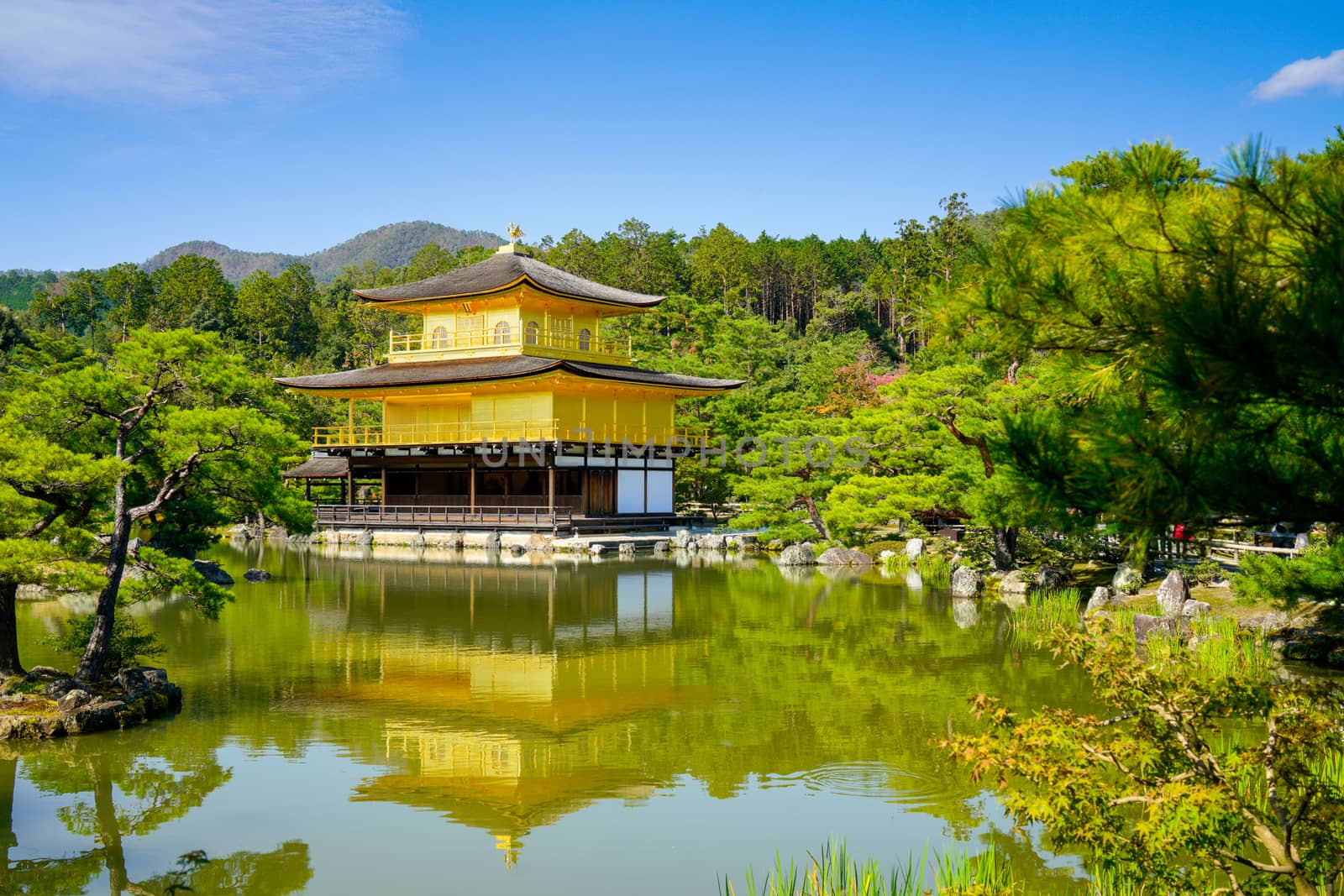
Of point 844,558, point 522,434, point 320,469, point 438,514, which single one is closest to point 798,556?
point 844,558

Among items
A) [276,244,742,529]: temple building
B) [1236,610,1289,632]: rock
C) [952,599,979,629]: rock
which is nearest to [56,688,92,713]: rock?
[952,599,979,629]: rock

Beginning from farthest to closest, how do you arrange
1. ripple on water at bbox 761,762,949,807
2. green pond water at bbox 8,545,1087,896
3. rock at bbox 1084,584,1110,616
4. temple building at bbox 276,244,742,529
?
temple building at bbox 276,244,742,529 < rock at bbox 1084,584,1110,616 < ripple on water at bbox 761,762,949,807 < green pond water at bbox 8,545,1087,896

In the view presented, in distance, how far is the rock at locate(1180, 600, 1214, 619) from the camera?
1377cm

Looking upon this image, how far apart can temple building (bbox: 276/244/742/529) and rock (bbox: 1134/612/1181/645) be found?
1748 centimetres

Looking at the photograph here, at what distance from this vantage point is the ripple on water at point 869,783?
763cm

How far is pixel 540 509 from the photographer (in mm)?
29734

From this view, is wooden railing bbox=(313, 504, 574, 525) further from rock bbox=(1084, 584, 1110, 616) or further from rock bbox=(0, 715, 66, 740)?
rock bbox=(0, 715, 66, 740)

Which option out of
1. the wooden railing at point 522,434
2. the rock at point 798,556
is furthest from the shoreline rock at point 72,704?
the wooden railing at point 522,434

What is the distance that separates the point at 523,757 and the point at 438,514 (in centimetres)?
2287

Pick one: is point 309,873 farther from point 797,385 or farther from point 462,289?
point 797,385

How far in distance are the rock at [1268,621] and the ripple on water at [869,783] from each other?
259 inches

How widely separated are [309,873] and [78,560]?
14.5 feet

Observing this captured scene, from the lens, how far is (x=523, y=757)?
28.3ft

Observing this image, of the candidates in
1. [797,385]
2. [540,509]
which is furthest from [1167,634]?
[797,385]
